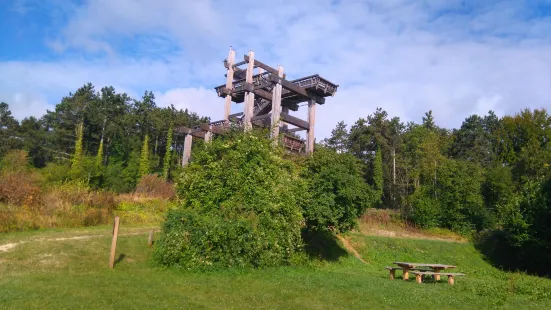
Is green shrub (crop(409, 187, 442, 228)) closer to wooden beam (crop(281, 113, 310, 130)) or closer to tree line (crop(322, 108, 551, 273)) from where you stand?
tree line (crop(322, 108, 551, 273))

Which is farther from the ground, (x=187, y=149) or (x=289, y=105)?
(x=289, y=105)

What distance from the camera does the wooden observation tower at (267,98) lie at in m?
22.8

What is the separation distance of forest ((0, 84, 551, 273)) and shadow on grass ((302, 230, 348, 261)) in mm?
2566

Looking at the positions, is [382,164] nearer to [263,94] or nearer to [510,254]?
[510,254]

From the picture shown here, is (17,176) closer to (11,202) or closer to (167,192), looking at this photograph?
(11,202)

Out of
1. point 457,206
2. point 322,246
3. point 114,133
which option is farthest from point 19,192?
point 114,133

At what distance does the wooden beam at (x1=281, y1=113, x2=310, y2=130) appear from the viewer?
2310 cm

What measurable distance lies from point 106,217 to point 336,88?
14.1 m

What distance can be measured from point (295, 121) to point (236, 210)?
Result: 10.3m

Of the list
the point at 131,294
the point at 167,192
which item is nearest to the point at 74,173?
the point at 167,192

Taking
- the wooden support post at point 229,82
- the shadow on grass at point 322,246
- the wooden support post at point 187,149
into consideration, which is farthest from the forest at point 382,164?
the wooden support post at point 229,82

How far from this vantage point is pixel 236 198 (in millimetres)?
14375

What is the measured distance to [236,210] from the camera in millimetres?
14281

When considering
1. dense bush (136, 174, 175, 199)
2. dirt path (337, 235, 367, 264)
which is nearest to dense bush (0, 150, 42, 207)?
dense bush (136, 174, 175, 199)
